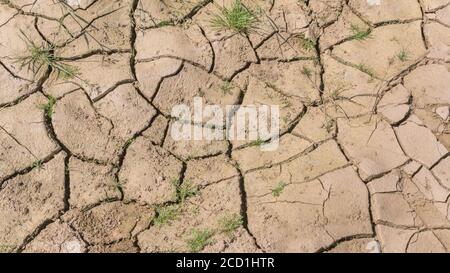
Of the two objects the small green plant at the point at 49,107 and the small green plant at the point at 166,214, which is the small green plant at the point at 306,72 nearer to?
the small green plant at the point at 166,214

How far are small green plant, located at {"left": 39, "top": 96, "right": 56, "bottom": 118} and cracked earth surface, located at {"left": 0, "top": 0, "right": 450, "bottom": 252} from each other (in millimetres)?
15

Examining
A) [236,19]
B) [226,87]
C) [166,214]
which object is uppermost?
[236,19]

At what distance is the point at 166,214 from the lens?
260 centimetres

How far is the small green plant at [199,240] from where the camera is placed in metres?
2.54

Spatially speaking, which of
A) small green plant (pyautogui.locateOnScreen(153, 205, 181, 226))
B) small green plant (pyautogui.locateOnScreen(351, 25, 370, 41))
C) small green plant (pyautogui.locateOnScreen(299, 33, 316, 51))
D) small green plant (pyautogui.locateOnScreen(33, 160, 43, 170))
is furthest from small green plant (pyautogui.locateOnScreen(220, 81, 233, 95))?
small green plant (pyautogui.locateOnScreen(33, 160, 43, 170))

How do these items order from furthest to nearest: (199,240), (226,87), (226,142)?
(226,87) < (226,142) < (199,240)

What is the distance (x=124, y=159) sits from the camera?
8.84 feet

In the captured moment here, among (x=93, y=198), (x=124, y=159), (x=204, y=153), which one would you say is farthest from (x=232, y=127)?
(x=93, y=198)

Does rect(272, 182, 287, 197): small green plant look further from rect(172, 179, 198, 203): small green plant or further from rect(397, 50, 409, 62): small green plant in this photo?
rect(397, 50, 409, 62): small green plant

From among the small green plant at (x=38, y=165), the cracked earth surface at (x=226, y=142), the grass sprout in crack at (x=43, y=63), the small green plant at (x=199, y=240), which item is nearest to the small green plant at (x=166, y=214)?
the cracked earth surface at (x=226, y=142)

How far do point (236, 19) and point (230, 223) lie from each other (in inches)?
45.1

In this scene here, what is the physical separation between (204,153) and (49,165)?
2.53ft

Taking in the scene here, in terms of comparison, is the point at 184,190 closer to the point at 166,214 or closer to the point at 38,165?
the point at 166,214

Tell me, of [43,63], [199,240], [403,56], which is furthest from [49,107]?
[403,56]
